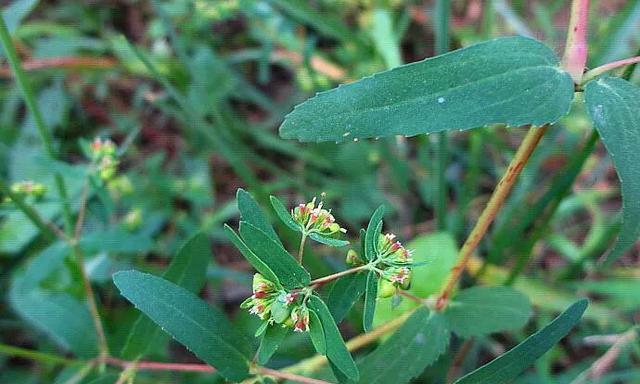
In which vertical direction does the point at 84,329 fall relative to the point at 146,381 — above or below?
above

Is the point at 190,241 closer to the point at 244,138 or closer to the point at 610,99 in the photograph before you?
the point at 610,99

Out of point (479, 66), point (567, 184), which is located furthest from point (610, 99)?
point (567, 184)

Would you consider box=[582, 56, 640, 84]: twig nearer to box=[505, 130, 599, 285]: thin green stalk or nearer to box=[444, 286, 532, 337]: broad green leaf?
box=[505, 130, 599, 285]: thin green stalk

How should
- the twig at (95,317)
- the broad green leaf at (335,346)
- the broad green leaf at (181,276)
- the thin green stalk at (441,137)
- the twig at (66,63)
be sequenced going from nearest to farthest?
the broad green leaf at (335,346) < the broad green leaf at (181,276) < the twig at (95,317) < the thin green stalk at (441,137) < the twig at (66,63)

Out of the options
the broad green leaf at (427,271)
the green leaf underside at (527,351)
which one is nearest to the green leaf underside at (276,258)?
the green leaf underside at (527,351)

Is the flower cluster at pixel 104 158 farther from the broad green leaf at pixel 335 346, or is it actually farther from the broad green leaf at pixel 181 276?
the broad green leaf at pixel 335 346

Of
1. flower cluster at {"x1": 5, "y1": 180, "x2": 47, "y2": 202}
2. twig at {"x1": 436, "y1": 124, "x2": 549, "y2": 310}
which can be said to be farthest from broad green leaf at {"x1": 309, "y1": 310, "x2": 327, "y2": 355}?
flower cluster at {"x1": 5, "y1": 180, "x2": 47, "y2": 202}
